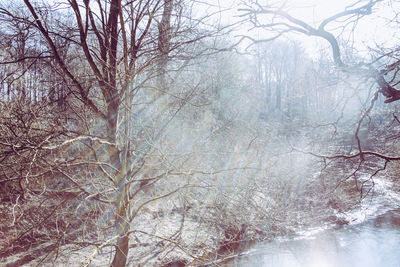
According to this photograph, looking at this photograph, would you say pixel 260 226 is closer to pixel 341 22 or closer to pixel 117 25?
pixel 341 22

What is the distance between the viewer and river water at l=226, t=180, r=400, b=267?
945cm

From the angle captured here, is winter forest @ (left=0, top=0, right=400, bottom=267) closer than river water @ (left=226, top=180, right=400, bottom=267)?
Yes

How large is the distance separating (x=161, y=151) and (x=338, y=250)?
9012 millimetres

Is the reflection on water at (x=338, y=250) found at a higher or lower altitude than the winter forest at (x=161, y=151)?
lower

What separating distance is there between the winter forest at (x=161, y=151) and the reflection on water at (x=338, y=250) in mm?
92

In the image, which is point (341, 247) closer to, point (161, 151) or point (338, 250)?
point (338, 250)

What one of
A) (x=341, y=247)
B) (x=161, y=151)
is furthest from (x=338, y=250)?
(x=161, y=151)

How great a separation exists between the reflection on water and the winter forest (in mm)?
92

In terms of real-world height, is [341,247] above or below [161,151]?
below

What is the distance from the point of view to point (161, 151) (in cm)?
480

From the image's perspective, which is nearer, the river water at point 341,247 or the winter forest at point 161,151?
the winter forest at point 161,151

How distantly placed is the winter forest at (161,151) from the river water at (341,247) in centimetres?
9

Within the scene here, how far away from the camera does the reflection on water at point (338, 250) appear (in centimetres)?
942

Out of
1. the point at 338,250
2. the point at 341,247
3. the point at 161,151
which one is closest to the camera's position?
the point at 161,151
